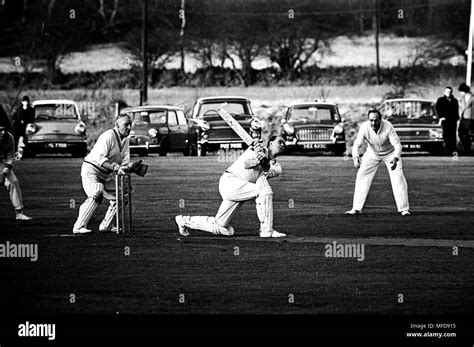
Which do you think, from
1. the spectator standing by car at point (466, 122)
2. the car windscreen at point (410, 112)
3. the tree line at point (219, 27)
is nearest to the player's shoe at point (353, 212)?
the spectator standing by car at point (466, 122)

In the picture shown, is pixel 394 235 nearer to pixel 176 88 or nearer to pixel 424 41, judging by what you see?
pixel 176 88

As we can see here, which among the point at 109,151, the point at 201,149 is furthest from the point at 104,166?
the point at 201,149

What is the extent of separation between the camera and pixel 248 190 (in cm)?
1925

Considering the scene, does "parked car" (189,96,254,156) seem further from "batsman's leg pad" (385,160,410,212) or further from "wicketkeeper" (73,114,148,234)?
"wicketkeeper" (73,114,148,234)

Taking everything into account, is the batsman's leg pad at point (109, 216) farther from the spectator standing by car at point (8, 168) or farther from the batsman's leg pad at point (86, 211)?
the spectator standing by car at point (8, 168)

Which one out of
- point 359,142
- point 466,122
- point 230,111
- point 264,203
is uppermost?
point 230,111

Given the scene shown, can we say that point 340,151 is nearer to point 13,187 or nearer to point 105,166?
point 13,187

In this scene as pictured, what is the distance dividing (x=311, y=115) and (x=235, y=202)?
28.6m

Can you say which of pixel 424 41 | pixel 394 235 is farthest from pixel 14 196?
pixel 424 41

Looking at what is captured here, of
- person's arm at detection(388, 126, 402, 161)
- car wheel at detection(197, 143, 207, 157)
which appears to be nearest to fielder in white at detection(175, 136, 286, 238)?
person's arm at detection(388, 126, 402, 161)

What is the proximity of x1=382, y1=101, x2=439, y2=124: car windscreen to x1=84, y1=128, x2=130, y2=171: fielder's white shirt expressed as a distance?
24.6 meters

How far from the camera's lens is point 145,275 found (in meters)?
16.2

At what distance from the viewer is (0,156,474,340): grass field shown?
1421 centimetres

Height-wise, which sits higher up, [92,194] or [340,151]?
[340,151]
